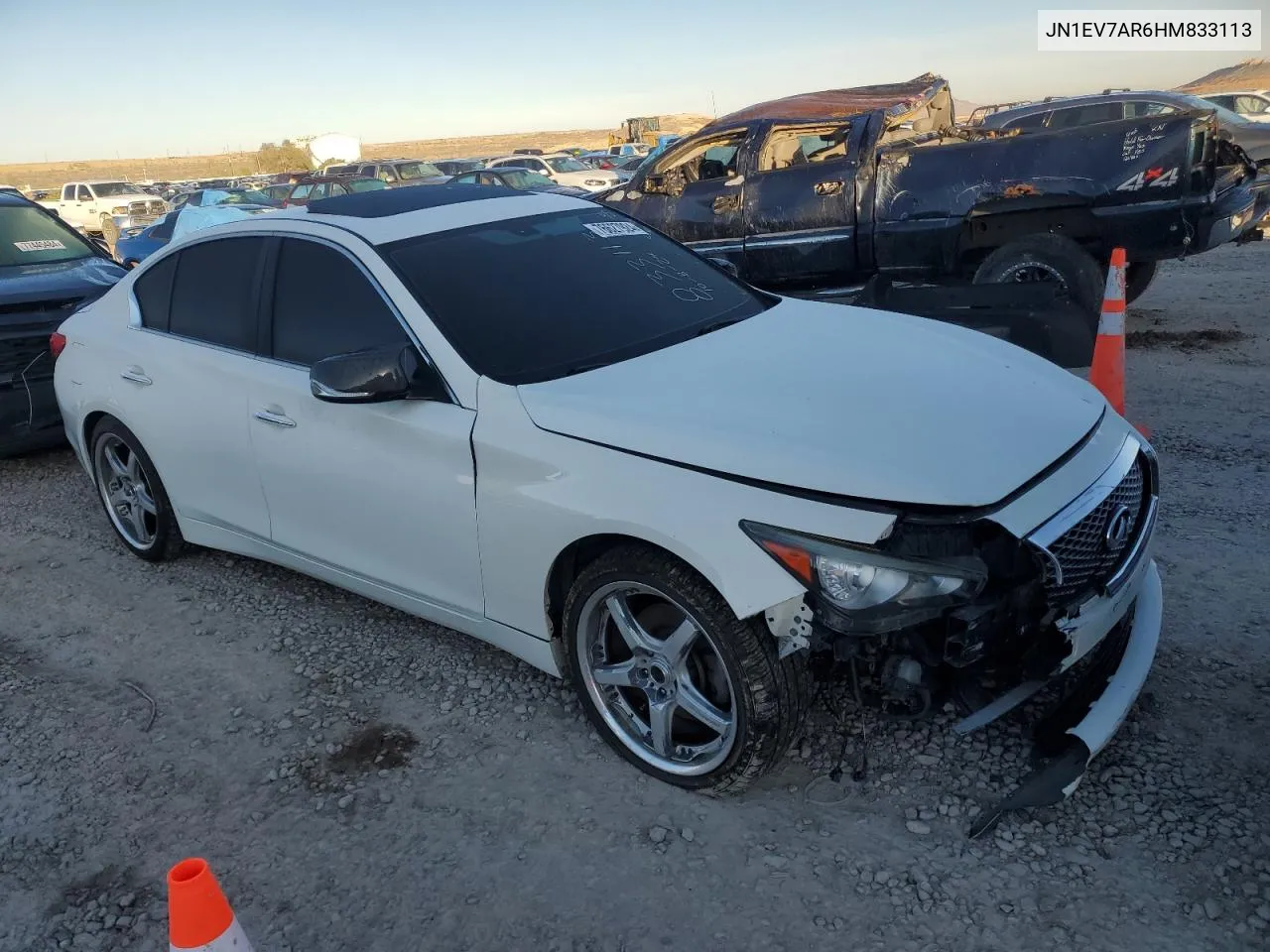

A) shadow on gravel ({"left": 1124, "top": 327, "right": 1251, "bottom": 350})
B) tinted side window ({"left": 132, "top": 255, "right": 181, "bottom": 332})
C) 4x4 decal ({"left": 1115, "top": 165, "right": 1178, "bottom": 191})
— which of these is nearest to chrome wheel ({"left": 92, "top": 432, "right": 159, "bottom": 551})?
Answer: tinted side window ({"left": 132, "top": 255, "right": 181, "bottom": 332})

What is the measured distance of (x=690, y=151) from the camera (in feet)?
29.4

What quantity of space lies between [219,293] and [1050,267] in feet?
18.0

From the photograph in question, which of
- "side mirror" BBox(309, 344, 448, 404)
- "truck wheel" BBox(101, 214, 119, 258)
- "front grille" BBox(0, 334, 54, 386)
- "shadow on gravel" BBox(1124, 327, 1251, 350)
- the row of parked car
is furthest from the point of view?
"truck wheel" BBox(101, 214, 119, 258)

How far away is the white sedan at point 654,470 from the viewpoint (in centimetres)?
261

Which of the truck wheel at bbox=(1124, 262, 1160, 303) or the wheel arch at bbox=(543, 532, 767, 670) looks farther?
the truck wheel at bbox=(1124, 262, 1160, 303)

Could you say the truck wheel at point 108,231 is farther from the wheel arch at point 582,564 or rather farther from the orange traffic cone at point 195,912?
the orange traffic cone at point 195,912

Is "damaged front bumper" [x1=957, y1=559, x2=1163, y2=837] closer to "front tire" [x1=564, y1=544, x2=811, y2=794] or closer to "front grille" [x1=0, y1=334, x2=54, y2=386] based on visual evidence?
"front tire" [x1=564, y1=544, x2=811, y2=794]

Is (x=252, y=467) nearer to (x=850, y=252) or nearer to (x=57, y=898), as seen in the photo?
(x=57, y=898)

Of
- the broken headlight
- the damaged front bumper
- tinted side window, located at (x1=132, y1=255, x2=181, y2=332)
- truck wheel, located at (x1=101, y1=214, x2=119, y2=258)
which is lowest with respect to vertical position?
the damaged front bumper

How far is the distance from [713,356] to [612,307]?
1.68 feet

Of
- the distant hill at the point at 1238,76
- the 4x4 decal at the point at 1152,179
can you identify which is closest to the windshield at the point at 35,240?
the 4x4 decal at the point at 1152,179

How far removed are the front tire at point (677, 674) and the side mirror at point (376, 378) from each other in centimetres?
84

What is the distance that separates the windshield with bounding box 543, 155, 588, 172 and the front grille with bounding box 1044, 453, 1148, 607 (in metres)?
22.2

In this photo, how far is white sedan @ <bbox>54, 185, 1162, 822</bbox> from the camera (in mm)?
2605
